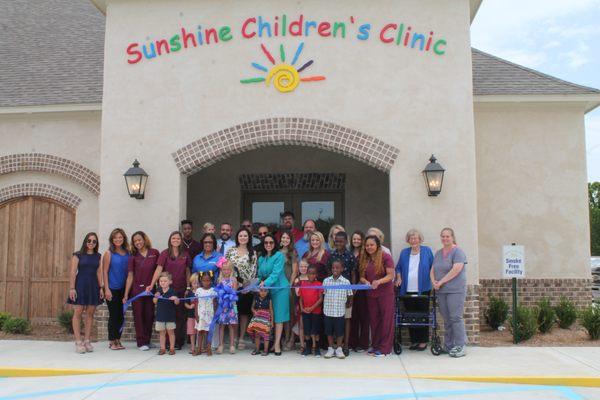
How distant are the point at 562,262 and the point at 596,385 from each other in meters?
4.89

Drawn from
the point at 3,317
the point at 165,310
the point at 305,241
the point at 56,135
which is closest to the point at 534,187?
the point at 305,241

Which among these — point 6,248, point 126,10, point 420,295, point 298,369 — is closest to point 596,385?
point 420,295

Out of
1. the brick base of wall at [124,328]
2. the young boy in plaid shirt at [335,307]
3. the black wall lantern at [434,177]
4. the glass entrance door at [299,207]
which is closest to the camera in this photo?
the young boy in plaid shirt at [335,307]

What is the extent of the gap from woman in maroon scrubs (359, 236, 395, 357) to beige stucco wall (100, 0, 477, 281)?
95cm

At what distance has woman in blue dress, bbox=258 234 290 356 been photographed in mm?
7984

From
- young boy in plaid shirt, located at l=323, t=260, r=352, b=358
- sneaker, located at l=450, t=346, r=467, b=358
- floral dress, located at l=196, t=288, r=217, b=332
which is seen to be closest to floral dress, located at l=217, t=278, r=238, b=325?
floral dress, located at l=196, t=288, r=217, b=332

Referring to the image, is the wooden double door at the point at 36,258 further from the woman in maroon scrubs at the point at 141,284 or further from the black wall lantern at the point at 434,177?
the black wall lantern at the point at 434,177

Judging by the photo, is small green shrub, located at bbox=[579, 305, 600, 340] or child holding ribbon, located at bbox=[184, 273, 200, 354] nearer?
child holding ribbon, located at bbox=[184, 273, 200, 354]

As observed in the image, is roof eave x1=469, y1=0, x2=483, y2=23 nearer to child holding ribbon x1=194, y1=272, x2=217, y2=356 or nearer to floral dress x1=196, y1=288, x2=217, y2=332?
child holding ribbon x1=194, y1=272, x2=217, y2=356

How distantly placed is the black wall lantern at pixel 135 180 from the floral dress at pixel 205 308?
85.0 inches

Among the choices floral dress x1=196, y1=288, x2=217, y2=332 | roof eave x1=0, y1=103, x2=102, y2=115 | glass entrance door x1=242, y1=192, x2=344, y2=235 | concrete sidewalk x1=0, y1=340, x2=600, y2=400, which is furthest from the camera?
glass entrance door x1=242, y1=192, x2=344, y2=235

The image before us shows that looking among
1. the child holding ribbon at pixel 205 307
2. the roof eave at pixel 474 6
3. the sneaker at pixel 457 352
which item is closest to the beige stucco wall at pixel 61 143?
the child holding ribbon at pixel 205 307

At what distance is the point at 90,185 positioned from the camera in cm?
1113

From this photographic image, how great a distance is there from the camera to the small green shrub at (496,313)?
33.0ft
